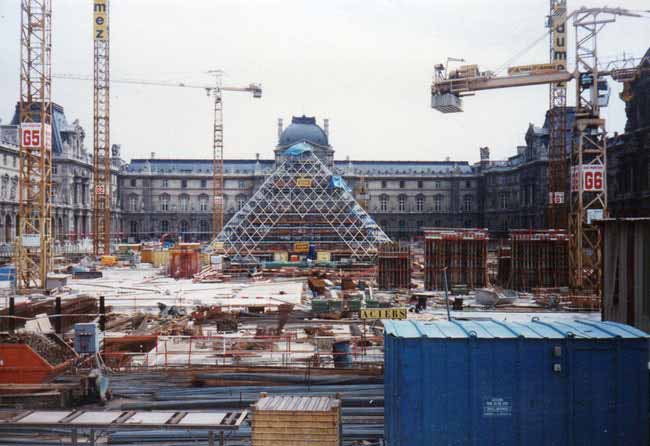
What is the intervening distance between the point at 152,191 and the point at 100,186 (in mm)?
32066

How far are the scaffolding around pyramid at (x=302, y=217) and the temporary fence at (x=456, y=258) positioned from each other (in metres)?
22.6

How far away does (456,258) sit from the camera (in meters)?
44.3

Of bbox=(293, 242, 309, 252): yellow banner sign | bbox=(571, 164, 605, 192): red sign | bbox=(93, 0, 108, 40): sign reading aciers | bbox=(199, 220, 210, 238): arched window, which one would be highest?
bbox=(93, 0, 108, 40): sign reading aciers

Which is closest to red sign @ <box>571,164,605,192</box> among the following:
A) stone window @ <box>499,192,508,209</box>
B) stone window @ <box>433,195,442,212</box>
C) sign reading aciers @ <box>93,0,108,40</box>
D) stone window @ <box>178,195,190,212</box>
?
sign reading aciers @ <box>93,0,108,40</box>

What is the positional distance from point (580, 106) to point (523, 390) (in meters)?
32.6

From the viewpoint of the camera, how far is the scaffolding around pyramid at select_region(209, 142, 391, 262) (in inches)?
2672

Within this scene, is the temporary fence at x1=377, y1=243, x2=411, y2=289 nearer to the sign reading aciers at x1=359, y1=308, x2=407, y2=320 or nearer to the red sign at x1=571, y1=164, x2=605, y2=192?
the red sign at x1=571, y1=164, x2=605, y2=192

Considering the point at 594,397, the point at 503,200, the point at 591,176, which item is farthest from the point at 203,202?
the point at 594,397

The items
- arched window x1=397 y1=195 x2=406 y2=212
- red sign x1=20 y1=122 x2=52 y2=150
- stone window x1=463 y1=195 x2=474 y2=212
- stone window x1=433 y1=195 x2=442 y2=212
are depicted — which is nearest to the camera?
red sign x1=20 y1=122 x2=52 y2=150

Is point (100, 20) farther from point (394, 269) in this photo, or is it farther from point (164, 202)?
point (394, 269)

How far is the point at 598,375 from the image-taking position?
11.8 metres

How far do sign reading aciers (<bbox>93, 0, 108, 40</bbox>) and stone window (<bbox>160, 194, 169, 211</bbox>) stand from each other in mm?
42614

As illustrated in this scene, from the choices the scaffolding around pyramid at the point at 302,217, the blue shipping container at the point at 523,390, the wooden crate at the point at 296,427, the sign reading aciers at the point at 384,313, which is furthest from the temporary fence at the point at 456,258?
the wooden crate at the point at 296,427

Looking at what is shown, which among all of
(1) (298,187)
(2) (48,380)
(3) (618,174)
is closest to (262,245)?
(1) (298,187)
